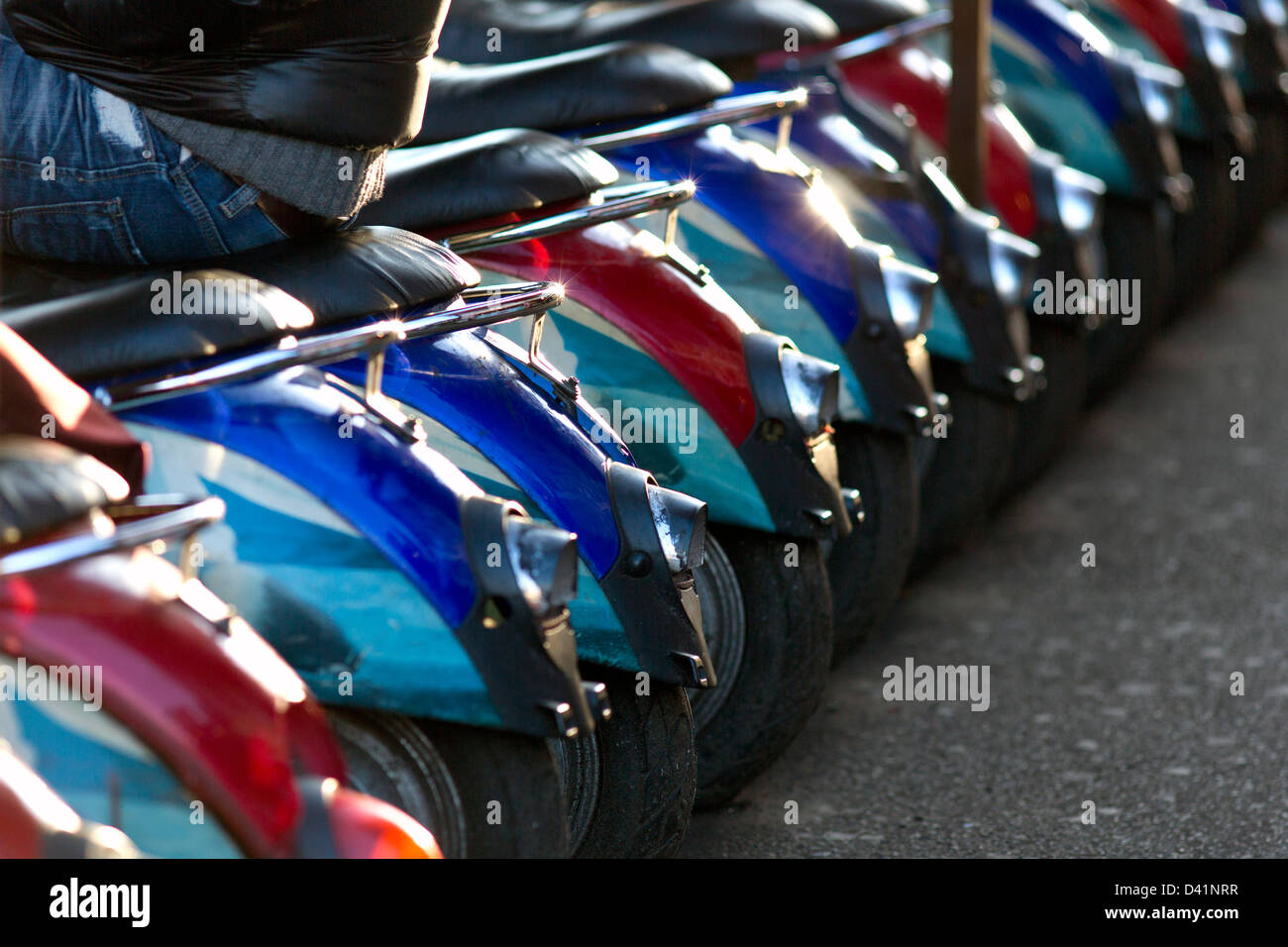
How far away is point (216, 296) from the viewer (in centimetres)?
225

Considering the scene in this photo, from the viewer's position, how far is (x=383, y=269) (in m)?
2.47

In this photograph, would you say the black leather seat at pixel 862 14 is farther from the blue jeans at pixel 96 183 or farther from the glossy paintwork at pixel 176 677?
the glossy paintwork at pixel 176 677

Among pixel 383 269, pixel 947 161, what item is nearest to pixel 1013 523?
pixel 947 161

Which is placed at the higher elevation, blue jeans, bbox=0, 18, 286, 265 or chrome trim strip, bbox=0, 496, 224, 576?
blue jeans, bbox=0, 18, 286, 265

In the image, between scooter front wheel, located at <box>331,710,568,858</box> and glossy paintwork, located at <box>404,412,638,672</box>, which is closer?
scooter front wheel, located at <box>331,710,568,858</box>

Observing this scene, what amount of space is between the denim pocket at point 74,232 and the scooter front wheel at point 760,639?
1.10 meters

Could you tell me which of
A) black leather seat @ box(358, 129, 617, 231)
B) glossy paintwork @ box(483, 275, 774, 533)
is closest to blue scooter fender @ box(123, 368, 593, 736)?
black leather seat @ box(358, 129, 617, 231)

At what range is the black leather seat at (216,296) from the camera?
7.15ft

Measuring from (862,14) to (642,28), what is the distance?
0.65 meters

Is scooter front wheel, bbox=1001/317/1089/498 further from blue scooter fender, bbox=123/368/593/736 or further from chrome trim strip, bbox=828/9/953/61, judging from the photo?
blue scooter fender, bbox=123/368/593/736

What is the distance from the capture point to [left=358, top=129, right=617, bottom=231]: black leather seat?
2.96 meters

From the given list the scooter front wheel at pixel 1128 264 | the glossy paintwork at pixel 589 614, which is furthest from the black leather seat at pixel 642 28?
the glossy paintwork at pixel 589 614

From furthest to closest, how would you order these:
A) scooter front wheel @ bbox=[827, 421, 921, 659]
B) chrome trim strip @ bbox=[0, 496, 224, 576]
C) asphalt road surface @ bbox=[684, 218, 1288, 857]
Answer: scooter front wheel @ bbox=[827, 421, 921, 659], asphalt road surface @ bbox=[684, 218, 1288, 857], chrome trim strip @ bbox=[0, 496, 224, 576]

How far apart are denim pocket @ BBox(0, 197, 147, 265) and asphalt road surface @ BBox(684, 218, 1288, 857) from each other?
1381 millimetres
